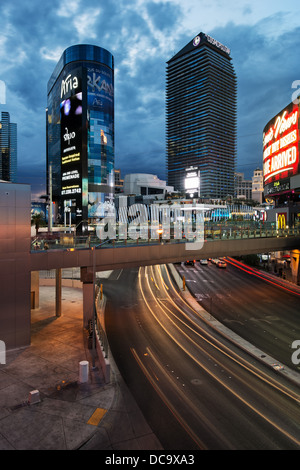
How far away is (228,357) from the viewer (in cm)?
1777

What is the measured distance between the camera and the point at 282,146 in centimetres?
4359

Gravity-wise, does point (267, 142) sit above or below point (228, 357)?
above

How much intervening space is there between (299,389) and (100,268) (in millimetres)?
15678

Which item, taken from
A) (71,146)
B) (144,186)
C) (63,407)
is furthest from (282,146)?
(144,186)

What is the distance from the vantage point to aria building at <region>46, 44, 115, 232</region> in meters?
85.6

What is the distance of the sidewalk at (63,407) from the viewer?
10359 mm

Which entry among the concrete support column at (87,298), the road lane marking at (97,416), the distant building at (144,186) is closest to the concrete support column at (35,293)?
the concrete support column at (87,298)

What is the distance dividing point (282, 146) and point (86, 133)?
60.0m

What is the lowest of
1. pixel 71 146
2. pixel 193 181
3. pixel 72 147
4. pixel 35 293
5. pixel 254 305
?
pixel 254 305

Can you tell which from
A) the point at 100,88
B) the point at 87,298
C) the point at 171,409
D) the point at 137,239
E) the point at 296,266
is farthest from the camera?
the point at 100,88

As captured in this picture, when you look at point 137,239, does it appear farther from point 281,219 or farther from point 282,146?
point 281,219

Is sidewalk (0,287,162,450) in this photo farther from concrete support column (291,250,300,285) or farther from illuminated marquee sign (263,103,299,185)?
illuminated marquee sign (263,103,299,185)

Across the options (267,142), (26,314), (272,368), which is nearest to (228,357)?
(272,368)
